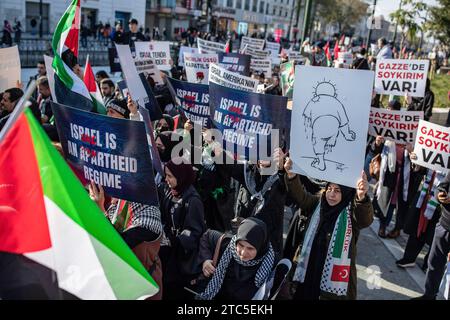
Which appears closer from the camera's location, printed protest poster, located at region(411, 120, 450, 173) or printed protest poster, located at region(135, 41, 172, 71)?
printed protest poster, located at region(411, 120, 450, 173)

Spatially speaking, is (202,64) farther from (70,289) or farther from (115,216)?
(70,289)

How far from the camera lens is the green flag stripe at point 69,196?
6.55ft

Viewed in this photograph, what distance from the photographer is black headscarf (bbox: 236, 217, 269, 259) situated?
3.00 meters

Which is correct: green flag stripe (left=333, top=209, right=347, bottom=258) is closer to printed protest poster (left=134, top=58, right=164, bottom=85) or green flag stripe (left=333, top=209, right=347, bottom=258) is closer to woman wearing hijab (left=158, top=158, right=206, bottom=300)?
woman wearing hijab (left=158, top=158, right=206, bottom=300)

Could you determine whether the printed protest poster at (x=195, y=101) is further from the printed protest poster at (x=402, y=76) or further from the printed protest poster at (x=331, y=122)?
the printed protest poster at (x=402, y=76)

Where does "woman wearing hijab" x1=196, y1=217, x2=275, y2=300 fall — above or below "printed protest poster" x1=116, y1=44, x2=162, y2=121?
below

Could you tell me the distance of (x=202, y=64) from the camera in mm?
7367

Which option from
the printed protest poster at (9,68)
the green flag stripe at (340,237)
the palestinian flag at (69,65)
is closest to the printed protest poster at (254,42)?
the palestinian flag at (69,65)

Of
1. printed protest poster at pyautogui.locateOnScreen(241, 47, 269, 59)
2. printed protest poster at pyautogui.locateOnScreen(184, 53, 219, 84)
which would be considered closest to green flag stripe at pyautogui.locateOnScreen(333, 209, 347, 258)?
printed protest poster at pyautogui.locateOnScreen(184, 53, 219, 84)

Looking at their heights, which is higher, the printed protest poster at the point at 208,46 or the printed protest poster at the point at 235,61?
the printed protest poster at the point at 208,46

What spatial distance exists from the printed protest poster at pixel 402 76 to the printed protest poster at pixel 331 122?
355 cm

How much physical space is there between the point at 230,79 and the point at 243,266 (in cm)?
269

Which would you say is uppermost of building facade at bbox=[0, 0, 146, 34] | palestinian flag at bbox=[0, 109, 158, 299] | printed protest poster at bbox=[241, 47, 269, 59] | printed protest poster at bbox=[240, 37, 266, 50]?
building facade at bbox=[0, 0, 146, 34]

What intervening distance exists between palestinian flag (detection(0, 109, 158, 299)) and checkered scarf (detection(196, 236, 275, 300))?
1.11 m
